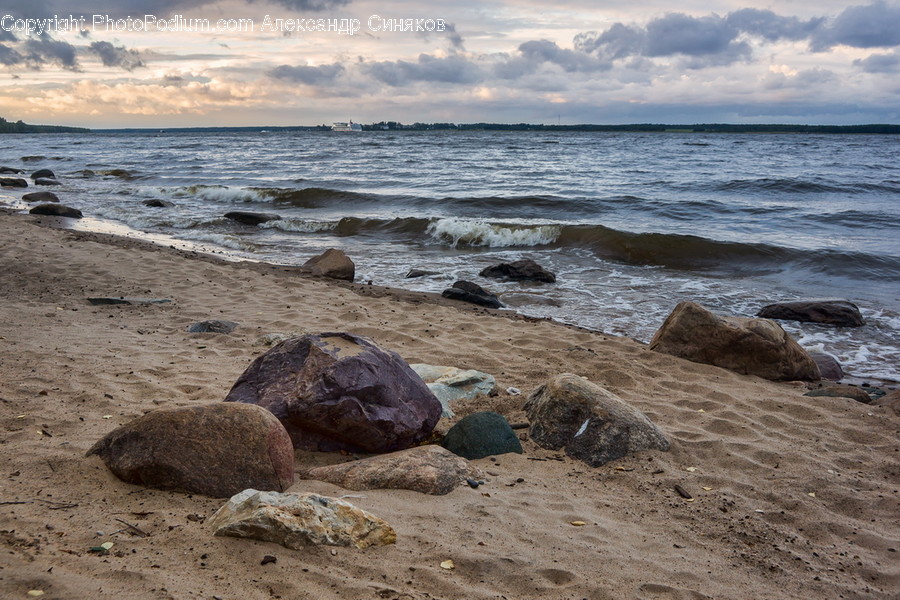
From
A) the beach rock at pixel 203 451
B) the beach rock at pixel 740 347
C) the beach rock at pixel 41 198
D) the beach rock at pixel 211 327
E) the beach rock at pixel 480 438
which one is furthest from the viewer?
the beach rock at pixel 41 198

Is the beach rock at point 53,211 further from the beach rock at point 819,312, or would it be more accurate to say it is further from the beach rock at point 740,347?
the beach rock at point 819,312

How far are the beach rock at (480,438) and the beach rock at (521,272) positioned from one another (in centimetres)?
653

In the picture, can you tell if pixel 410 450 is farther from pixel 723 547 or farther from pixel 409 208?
pixel 409 208

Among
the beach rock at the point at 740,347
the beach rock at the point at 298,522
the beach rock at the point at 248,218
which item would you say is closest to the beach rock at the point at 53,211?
the beach rock at the point at 248,218

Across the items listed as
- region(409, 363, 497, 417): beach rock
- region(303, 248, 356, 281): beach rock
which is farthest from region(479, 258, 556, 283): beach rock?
region(409, 363, 497, 417): beach rock

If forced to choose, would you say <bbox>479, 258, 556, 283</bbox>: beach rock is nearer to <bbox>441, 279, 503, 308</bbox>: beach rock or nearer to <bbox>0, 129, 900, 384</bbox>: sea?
<bbox>0, 129, 900, 384</bbox>: sea

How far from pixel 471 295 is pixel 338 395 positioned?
17.3ft

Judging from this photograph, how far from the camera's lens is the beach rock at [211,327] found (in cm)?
659

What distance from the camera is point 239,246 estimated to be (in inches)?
538

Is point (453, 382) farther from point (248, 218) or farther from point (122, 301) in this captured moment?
point (248, 218)

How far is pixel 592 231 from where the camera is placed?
49.6 ft

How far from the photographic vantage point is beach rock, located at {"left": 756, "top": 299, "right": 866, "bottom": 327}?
8359 mm

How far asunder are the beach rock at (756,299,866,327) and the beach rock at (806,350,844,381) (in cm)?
165

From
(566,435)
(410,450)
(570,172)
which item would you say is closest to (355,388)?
(410,450)
